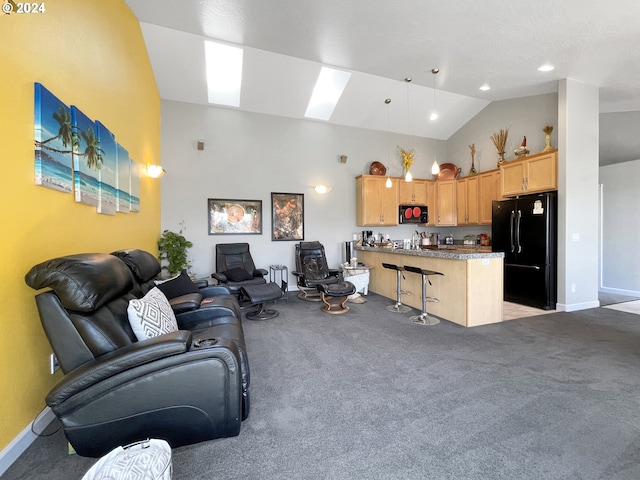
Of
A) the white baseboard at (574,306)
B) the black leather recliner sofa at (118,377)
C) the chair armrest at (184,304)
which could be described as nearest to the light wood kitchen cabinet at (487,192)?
the white baseboard at (574,306)

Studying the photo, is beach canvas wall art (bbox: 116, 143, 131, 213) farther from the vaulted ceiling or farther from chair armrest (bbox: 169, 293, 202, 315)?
the vaulted ceiling

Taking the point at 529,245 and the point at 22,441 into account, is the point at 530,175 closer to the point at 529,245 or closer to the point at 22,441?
the point at 529,245

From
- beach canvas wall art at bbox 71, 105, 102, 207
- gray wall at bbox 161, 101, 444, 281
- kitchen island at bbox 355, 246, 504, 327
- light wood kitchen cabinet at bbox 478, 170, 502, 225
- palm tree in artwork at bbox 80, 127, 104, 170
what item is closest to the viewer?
beach canvas wall art at bbox 71, 105, 102, 207

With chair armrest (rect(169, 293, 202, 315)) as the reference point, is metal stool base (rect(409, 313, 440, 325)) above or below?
below

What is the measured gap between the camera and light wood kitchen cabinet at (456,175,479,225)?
6152 millimetres

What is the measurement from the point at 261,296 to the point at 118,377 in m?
2.50

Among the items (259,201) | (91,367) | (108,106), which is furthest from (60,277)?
(259,201)

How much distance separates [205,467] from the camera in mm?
1459

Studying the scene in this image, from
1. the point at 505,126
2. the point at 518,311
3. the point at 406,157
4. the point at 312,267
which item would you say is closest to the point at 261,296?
the point at 312,267

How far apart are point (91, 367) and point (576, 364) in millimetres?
3747

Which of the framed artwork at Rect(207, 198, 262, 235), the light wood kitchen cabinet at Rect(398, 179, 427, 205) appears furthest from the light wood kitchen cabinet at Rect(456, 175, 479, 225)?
the framed artwork at Rect(207, 198, 262, 235)

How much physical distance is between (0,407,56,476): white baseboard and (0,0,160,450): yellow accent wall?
3cm

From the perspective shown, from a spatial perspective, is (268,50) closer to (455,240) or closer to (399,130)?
(399,130)

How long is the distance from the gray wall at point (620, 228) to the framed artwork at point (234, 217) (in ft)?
23.1
